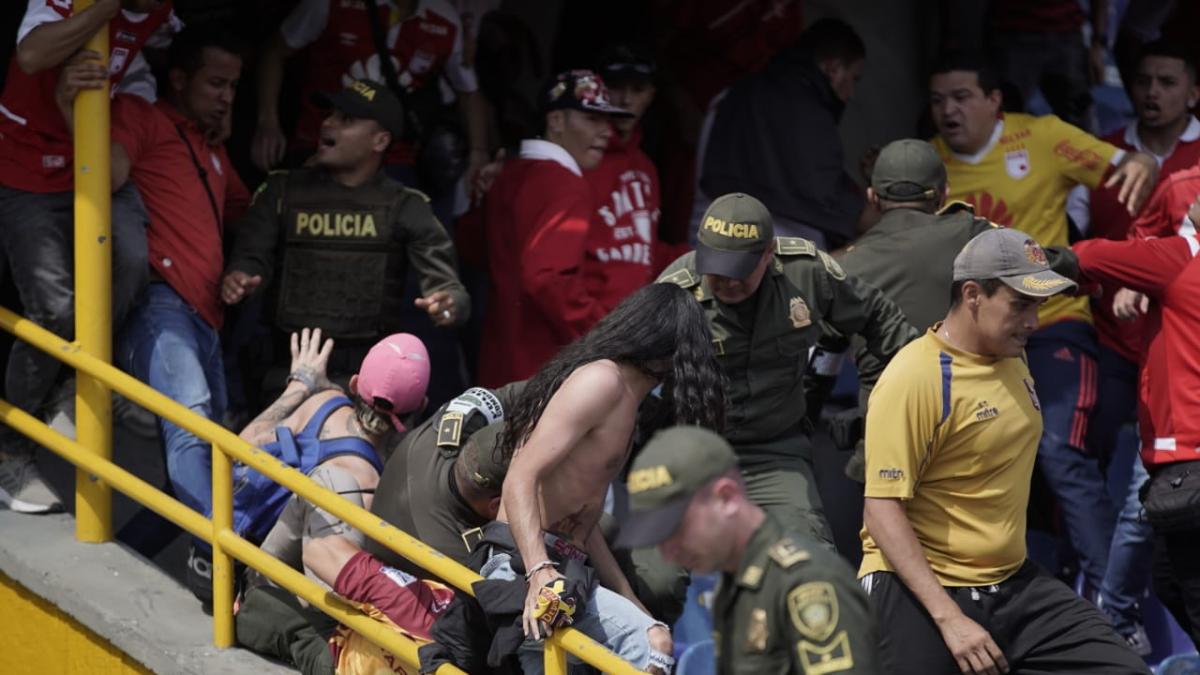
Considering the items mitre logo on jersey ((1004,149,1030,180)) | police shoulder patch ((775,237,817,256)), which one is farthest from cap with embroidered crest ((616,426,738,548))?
mitre logo on jersey ((1004,149,1030,180))

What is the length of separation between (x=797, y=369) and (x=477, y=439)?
142 centimetres

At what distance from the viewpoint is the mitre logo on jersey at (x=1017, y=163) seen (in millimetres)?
7852

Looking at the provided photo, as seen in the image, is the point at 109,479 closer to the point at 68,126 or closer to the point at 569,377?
the point at 68,126

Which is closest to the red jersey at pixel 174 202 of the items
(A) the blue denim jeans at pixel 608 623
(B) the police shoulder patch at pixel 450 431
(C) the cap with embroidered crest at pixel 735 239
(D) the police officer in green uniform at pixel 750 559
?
(B) the police shoulder patch at pixel 450 431

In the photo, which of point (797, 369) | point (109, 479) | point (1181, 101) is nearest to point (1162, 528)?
point (797, 369)

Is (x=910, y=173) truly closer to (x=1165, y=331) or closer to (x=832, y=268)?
(x=832, y=268)

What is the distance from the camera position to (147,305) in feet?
22.7

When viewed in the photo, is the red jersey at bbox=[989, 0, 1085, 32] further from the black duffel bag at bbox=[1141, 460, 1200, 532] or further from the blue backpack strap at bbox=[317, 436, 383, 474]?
the blue backpack strap at bbox=[317, 436, 383, 474]

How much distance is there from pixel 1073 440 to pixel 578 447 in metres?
2.97

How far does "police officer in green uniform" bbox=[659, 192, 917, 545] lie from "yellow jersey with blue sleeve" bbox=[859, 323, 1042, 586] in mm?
694

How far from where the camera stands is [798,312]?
6.39 m

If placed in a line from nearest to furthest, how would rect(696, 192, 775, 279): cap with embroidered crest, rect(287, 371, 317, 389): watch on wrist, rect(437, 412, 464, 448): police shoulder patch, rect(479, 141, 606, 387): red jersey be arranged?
1. rect(437, 412, 464, 448): police shoulder patch
2. rect(696, 192, 775, 279): cap with embroidered crest
3. rect(287, 371, 317, 389): watch on wrist
4. rect(479, 141, 606, 387): red jersey

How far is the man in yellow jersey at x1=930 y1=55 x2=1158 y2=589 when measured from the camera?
752 centimetres

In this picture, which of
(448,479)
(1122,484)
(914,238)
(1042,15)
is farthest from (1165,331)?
(1042,15)
